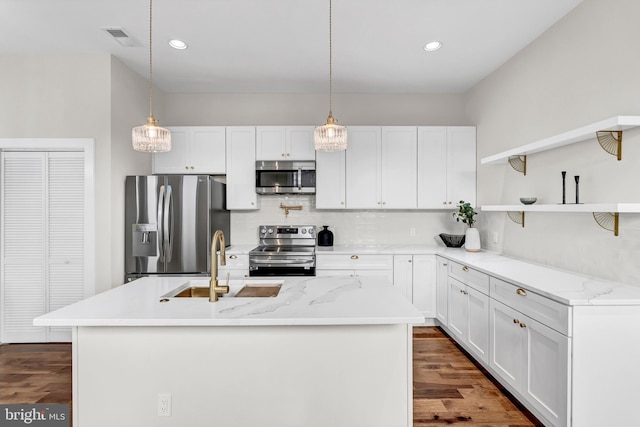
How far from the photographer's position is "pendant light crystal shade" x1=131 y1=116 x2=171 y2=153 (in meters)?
2.40

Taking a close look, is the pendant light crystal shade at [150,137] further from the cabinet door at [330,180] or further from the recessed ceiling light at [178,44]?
the cabinet door at [330,180]

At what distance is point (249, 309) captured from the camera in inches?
67.0

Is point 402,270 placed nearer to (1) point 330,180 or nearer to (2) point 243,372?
(1) point 330,180

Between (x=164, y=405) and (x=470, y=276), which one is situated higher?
(x=470, y=276)

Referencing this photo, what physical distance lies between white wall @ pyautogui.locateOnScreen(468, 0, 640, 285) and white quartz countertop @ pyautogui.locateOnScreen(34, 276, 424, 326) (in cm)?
149

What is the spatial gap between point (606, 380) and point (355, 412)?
133cm

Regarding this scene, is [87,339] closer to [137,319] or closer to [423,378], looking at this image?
[137,319]

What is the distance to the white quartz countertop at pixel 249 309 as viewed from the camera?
5.14 feet

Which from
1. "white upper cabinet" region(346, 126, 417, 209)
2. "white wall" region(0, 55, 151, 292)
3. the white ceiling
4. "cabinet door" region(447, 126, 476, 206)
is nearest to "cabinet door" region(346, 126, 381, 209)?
"white upper cabinet" region(346, 126, 417, 209)

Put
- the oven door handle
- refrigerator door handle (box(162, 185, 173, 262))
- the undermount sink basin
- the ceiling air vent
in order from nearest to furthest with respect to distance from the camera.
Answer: the undermount sink basin
the ceiling air vent
refrigerator door handle (box(162, 185, 173, 262))
the oven door handle

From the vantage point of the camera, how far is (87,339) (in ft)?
5.55

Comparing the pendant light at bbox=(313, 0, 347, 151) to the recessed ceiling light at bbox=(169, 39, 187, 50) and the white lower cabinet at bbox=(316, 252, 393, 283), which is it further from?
the white lower cabinet at bbox=(316, 252, 393, 283)

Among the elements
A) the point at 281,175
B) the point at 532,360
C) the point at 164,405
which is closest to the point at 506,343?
the point at 532,360

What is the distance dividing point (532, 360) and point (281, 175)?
2969 mm
